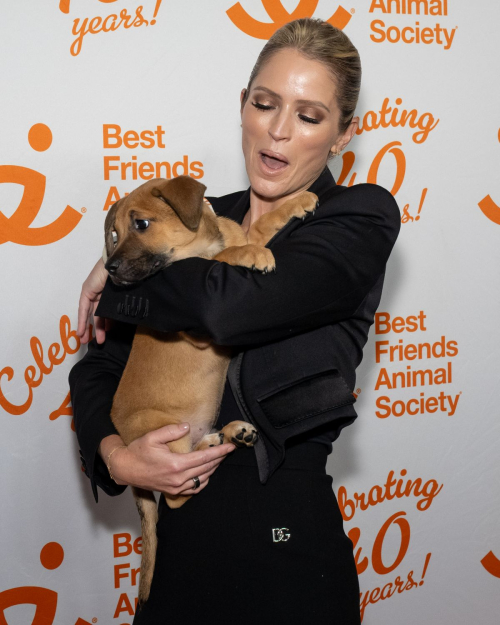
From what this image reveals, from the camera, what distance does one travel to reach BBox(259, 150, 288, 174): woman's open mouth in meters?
1.90

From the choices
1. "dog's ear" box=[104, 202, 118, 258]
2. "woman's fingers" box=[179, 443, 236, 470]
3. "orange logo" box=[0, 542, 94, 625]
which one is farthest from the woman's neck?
"orange logo" box=[0, 542, 94, 625]

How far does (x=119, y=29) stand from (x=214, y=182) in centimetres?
74

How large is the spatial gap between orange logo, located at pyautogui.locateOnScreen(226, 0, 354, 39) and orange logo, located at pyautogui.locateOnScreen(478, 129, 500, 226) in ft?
3.67

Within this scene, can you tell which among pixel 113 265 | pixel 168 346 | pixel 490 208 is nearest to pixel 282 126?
pixel 113 265

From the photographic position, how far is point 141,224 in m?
1.98

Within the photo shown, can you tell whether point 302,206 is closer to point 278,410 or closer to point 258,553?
point 278,410

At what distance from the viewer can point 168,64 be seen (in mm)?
2809

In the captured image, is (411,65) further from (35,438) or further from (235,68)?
(35,438)

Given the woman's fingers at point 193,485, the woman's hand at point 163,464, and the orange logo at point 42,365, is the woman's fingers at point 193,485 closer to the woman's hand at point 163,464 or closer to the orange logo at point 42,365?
the woman's hand at point 163,464

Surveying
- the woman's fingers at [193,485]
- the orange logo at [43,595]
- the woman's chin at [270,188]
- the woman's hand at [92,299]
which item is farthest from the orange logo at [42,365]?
→ the woman's fingers at [193,485]

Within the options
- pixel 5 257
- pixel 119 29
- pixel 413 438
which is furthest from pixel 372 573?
pixel 119 29

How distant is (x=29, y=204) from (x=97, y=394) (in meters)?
1.10

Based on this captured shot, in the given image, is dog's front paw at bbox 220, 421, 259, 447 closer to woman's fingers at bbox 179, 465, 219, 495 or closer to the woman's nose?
woman's fingers at bbox 179, 465, 219, 495

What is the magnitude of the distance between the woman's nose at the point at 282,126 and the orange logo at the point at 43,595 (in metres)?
2.08
